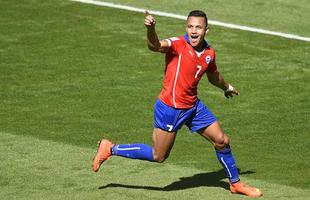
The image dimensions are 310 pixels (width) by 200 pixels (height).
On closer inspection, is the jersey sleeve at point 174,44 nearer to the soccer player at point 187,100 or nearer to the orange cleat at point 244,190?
the soccer player at point 187,100

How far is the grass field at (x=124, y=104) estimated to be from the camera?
526 inches

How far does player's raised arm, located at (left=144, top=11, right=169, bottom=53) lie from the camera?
11.5 m

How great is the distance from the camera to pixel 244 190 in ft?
41.9

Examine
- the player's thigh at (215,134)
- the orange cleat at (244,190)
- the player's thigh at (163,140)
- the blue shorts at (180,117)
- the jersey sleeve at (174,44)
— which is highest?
the jersey sleeve at (174,44)

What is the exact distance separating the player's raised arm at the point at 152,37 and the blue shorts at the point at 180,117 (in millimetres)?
848

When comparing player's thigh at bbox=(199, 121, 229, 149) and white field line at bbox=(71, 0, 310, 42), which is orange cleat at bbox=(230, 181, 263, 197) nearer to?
player's thigh at bbox=(199, 121, 229, 149)

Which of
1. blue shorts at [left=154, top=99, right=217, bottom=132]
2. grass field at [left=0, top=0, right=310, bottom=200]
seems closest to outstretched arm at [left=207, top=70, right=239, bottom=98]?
blue shorts at [left=154, top=99, right=217, bottom=132]

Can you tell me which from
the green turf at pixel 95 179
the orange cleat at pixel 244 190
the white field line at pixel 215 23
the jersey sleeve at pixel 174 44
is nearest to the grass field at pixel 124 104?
the green turf at pixel 95 179

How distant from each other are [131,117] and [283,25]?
23.1 feet

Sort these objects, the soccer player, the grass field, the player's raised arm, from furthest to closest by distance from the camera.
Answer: the grass field, the soccer player, the player's raised arm

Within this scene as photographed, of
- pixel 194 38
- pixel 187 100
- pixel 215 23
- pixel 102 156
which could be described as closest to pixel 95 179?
pixel 102 156

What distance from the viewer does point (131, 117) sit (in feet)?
55.3

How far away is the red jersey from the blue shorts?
7 cm

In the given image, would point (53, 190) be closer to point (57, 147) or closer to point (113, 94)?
point (57, 147)
